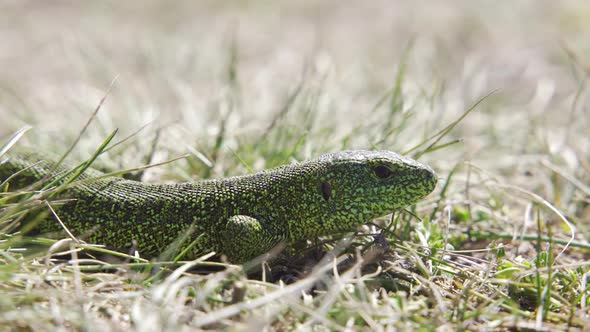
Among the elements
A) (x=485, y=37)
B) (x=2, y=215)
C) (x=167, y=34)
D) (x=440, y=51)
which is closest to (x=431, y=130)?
(x=2, y=215)

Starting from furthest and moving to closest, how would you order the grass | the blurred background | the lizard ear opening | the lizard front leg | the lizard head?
the blurred background
the lizard ear opening
the lizard head
the lizard front leg
the grass

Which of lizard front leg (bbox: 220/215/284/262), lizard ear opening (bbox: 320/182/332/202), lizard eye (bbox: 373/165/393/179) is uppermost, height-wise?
lizard eye (bbox: 373/165/393/179)

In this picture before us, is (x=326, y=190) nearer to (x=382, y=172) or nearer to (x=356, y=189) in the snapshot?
(x=356, y=189)

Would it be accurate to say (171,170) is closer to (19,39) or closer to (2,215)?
(2,215)

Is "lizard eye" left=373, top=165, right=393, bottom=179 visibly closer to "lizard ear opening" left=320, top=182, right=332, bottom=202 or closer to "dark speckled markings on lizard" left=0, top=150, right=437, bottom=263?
"dark speckled markings on lizard" left=0, top=150, right=437, bottom=263

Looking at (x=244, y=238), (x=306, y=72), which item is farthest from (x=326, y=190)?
(x=306, y=72)

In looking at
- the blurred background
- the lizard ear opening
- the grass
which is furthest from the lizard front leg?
the blurred background

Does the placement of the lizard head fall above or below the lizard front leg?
above
